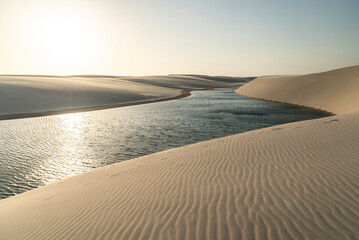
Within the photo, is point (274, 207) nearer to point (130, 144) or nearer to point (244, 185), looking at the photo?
point (244, 185)

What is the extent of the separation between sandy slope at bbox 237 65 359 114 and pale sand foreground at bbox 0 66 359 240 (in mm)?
18129

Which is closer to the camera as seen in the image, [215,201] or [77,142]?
[215,201]

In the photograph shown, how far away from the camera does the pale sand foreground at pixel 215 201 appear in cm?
286

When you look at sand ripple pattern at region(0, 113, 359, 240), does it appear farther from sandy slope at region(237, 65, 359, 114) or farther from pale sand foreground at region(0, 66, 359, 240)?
sandy slope at region(237, 65, 359, 114)

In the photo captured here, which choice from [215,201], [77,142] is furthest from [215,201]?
[77,142]

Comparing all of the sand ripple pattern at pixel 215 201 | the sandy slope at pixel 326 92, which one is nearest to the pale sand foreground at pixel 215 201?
the sand ripple pattern at pixel 215 201

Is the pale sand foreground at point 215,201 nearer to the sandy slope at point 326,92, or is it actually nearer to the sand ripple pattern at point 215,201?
the sand ripple pattern at point 215,201

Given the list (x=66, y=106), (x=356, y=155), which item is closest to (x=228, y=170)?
(x=356, y=155)

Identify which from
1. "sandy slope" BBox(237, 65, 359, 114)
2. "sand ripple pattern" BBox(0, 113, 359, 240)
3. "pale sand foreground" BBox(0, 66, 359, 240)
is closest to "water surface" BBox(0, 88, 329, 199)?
"pale sand foreground" BBox(0, 66, 359, 240)

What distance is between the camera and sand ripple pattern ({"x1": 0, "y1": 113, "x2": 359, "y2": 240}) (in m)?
2.86

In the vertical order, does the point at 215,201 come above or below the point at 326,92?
below

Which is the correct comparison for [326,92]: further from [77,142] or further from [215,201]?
[215,201]

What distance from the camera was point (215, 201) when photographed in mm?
3584

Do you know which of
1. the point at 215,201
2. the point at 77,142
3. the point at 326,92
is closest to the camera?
the point at 215,201
